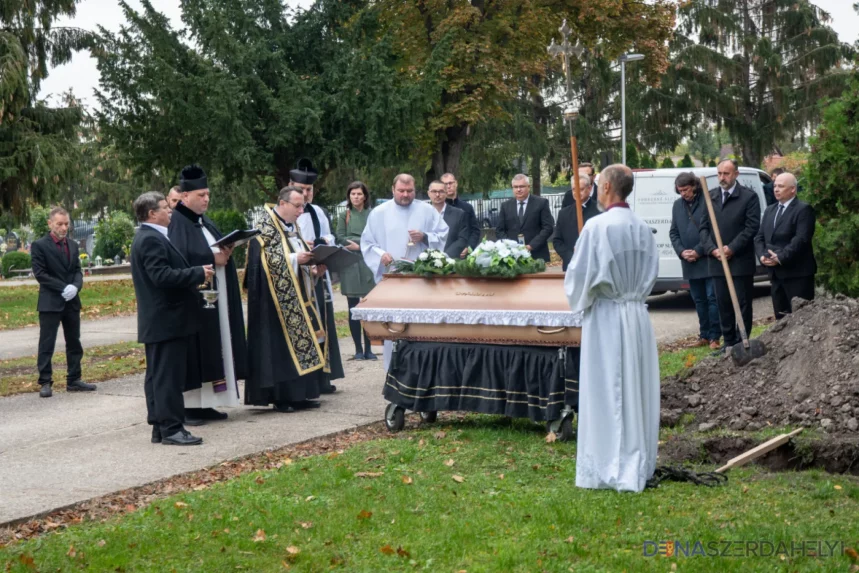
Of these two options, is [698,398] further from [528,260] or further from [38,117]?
[38,117]

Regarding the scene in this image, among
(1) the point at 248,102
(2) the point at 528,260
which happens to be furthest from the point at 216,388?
(1) the point at 248,102

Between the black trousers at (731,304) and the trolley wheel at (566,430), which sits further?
the black trousers at (731,304)

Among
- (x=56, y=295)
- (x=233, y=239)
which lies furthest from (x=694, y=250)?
(x=56, y=295)

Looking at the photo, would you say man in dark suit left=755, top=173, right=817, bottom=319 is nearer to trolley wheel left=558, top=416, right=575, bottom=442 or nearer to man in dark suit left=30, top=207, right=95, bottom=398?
trolley wheel left=558, top=416, right=575, bottom=442

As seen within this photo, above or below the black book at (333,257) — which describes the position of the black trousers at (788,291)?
below

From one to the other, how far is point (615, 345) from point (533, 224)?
658cm

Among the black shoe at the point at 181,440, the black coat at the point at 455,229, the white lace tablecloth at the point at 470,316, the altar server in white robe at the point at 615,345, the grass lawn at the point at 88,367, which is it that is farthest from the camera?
the grass lawn at the point at 88,367

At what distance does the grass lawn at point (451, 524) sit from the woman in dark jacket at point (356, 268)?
5.63 m

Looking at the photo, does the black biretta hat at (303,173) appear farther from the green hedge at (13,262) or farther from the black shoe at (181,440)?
the green hedge at (13,262)

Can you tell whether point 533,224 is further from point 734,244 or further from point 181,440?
point 181,440

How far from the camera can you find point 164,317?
8.07 m

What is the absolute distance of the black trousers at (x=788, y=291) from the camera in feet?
35.0

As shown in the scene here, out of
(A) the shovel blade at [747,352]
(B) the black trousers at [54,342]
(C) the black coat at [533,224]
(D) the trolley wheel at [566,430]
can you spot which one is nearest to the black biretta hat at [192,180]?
(B) the black trousers at [54,342]

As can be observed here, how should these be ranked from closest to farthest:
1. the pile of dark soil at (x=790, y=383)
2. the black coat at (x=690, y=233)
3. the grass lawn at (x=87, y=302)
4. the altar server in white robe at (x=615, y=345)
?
the altar server in white robe at (x=615, y=345) → the pile of dark soil at (x=790, y=383) → the black coat at (x=690, y=233) → the grass lawn at (x=87, y=302)
